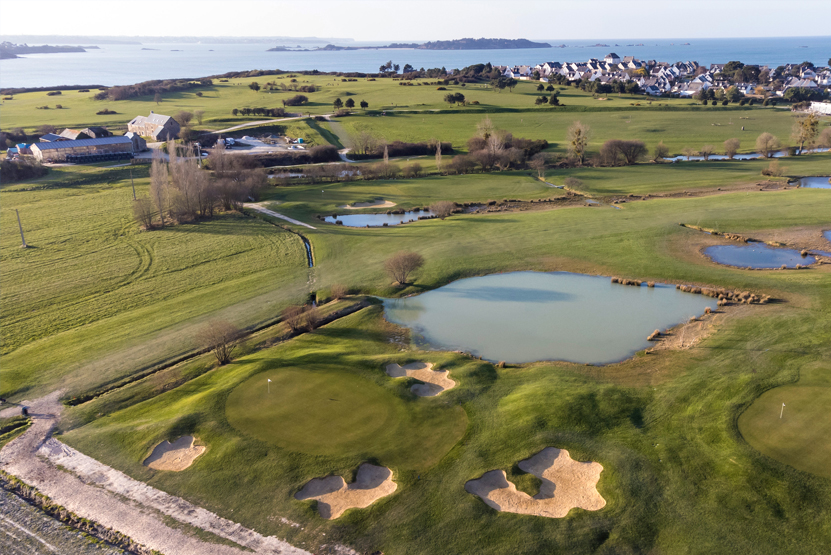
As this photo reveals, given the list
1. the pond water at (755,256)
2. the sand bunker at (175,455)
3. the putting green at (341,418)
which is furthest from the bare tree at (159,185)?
the pond water at (755,256)

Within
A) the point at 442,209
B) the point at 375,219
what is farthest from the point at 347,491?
the point at 442,209

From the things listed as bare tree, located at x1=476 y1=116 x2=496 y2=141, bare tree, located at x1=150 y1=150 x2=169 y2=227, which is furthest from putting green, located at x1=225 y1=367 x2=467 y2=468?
bare tree, located at x1=476 y1=116 x2=496 y2=141

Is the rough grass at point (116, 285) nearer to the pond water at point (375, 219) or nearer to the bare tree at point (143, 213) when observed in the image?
the bare tree at point (143, 213)

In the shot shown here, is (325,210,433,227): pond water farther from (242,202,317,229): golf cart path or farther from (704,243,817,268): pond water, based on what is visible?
(704,243,817,268): pond water

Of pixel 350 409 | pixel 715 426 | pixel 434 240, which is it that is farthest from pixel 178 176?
pixel 715 426

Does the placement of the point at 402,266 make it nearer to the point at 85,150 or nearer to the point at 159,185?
the point at 159,185

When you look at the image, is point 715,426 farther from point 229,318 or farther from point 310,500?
point 229,318
